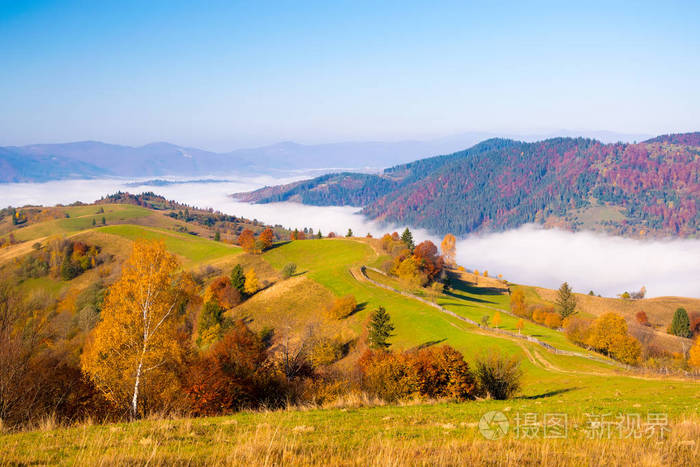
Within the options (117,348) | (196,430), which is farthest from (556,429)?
(117,348)

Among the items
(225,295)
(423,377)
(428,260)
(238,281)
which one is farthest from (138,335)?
(428,260)

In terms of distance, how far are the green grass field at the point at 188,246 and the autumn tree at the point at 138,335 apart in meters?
129

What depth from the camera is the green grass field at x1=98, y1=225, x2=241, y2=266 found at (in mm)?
152750

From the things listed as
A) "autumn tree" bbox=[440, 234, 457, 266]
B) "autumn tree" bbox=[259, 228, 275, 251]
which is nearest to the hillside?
"autumn tree" bbox=[259, 228, 275, 251]

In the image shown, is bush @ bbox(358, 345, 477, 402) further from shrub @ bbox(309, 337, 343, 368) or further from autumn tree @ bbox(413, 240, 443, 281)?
autumn tree @ bbox(413, 240, 443, 281)

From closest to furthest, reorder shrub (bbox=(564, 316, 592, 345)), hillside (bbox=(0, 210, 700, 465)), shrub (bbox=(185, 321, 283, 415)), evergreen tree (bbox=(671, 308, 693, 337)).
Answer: hillside (bbox=(0, 210, 700, 465))
shrub (bbox=(185, 321, 283, 415))
shrub (bbox=(564, 316, 592, 345))
evergreen tree (bbox=(671, 308, 693, 337))

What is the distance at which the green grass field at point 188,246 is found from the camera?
15275cm

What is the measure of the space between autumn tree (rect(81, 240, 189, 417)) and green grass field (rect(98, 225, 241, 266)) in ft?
422

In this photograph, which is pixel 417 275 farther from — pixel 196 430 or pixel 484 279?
pixel 196 430

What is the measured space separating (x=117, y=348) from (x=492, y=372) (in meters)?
22.6

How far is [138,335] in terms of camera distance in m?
23.3

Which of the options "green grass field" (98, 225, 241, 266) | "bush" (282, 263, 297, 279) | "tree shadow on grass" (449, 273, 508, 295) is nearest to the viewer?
"bush" (282, 263, 297, 279)

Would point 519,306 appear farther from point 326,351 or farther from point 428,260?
point 326,351

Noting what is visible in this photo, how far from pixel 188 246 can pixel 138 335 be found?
152383mm
